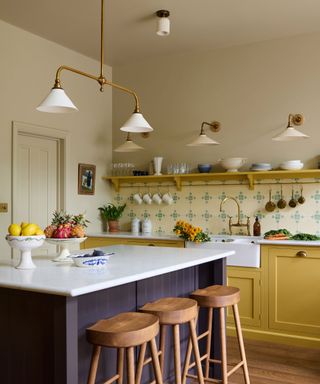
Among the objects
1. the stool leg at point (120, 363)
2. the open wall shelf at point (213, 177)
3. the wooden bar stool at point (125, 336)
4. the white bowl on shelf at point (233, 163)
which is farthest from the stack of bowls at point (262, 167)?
the stool leg at point (120, 363)

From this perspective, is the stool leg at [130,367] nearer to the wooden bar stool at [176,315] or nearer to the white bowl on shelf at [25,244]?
the wooden bar stool at [176,315]

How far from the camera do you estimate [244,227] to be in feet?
15.9

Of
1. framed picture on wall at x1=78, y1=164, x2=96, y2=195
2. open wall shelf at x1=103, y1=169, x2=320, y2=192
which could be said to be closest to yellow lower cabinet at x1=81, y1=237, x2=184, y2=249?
framed picture on wall at x1=78, y1=164, x2=96, y2=195

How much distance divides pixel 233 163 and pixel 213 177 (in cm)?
33

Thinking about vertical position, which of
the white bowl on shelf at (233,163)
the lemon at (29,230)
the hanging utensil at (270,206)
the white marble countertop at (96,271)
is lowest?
the white marble countertop at (96,271)

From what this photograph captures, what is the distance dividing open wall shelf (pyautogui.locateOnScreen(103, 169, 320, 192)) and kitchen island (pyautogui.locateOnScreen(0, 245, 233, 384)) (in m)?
1.97

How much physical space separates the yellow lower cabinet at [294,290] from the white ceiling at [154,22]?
205 centimetres

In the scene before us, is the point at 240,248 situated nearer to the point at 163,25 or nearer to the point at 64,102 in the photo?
the point at 163,25

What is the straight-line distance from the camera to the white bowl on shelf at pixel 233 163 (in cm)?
471

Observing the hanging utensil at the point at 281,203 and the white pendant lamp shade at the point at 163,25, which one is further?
the hanging utensil at the point at 281,203

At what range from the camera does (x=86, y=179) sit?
5285mm

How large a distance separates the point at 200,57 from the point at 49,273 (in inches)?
138

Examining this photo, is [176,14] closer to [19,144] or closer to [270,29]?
[270,29]

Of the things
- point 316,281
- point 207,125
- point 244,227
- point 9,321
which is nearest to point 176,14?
point 207,125
